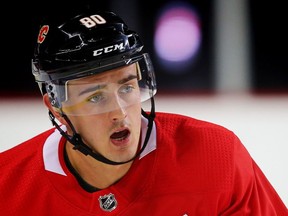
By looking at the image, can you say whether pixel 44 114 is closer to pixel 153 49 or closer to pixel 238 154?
pixel 153 49

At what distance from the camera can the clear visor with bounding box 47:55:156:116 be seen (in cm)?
183

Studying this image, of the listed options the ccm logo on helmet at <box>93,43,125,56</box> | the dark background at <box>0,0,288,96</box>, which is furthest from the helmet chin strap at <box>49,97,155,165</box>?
the dark background at <box>0,0,288,96</box>

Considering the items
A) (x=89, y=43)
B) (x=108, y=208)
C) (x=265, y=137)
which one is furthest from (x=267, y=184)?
(x=265, y=137)

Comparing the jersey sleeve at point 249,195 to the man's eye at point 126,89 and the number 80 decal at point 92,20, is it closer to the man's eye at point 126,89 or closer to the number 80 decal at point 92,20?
the man's eye at point 126,89

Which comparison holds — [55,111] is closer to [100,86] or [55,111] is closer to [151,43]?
[100,86]

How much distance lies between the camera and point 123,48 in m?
1.86

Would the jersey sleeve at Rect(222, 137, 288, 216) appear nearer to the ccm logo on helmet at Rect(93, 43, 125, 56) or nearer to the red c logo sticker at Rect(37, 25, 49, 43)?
the ccm logo on helmet at Rect(93, 43, 125, 56)

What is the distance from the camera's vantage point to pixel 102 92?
6.06ft

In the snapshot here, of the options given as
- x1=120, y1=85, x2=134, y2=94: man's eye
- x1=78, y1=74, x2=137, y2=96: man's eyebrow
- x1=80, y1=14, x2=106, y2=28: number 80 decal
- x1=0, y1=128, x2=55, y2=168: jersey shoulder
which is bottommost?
x1=0, y1=128, x2=55, y2=168: jersey shoulder

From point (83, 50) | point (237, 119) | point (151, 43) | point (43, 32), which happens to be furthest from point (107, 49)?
point (151, 43)

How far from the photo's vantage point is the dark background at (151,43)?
17.6 feet

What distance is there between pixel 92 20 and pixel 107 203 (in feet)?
1.71

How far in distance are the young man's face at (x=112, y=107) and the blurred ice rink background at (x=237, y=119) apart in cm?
88

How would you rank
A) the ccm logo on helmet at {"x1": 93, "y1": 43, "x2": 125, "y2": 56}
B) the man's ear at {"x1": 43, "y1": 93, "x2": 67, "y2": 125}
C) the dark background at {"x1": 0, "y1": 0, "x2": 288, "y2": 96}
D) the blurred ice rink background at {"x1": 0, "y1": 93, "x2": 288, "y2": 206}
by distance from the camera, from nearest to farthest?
1. the ccm logo on helmet at {"x1": 93, "y1": 43, "x2": 125, "y2": 56}
2. the man's ear at {"x1": 43, "y1": 93, "x2": 67, "y2": 125}
3. the blurred ice rink background at {"x1": 0, "y1": 93, "x2": 288, "y2": 206}
4. the dark background at {"x1": 0, "y1": 0, "x2": 288, "y2": 96}
